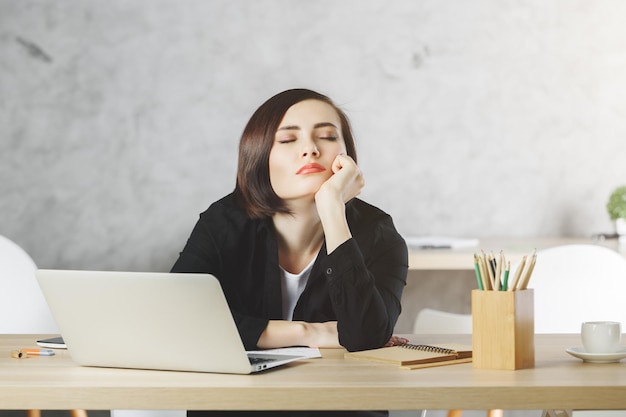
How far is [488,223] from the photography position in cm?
345

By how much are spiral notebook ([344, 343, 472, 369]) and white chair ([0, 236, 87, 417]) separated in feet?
4.11

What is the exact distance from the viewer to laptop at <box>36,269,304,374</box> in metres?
1.19

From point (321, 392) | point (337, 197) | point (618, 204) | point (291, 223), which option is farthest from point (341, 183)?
point (618, 204)

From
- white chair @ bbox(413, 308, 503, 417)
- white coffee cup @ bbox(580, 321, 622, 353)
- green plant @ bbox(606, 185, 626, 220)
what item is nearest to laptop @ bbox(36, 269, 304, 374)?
white coffee cup @ bbox(580, 321, 622, 353)

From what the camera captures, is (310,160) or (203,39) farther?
→ (203,39)

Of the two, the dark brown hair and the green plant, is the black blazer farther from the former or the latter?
the green plant

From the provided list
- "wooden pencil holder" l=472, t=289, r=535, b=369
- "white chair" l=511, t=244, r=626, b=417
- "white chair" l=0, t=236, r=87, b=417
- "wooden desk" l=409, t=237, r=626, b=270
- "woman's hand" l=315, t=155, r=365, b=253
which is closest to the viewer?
"wooden pencil holder" l=472, t=289, r=535, b=369

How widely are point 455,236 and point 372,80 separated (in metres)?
0.70

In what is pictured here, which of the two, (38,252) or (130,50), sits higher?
(130,50)

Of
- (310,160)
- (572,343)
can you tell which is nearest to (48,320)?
(310,160)

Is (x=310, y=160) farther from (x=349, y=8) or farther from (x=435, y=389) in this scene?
(x=349, y=8)

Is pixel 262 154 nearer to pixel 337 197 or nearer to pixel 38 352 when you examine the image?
pixel 337 197

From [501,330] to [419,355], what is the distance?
146 millimetres

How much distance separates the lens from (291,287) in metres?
1.87
